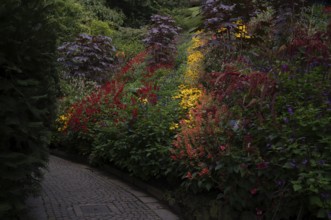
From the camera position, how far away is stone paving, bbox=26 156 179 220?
A: 530 cm

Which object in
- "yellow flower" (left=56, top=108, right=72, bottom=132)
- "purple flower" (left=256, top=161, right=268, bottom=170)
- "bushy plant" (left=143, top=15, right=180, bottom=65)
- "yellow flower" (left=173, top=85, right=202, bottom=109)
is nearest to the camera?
"purple flower" (left=256, top=161, right=268, bottom=170)

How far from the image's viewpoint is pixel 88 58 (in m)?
13.2

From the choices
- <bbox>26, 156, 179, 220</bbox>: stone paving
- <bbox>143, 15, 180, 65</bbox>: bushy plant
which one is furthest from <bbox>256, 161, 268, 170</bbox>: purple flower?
<bbox>143, 15, 180, 65</bbox>: bushy plant

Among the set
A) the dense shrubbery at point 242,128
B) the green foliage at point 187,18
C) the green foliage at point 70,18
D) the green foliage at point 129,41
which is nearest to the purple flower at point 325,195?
the dense shrubbery at point 242,128

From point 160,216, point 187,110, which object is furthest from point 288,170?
point 187,110

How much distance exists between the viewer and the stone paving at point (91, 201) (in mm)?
5297

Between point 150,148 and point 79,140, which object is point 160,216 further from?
point 79,140

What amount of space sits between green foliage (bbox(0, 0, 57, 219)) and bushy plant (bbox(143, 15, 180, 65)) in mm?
8219

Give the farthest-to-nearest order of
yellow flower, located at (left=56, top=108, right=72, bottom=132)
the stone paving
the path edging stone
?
yellow flower, located at (left=56, top=108, right=72, bottom=132) < the path edging stone < the stone paving

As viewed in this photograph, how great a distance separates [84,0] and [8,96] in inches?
701

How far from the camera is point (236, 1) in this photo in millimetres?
8023

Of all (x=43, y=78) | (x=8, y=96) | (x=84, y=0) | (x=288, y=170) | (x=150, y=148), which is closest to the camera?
(x=8, y=96)

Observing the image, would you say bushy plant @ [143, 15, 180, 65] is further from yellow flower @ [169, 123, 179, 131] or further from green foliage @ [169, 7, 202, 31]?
yellow flower @ [169, 123, 179, 131]

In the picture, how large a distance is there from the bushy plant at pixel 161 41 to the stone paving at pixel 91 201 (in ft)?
18.9
